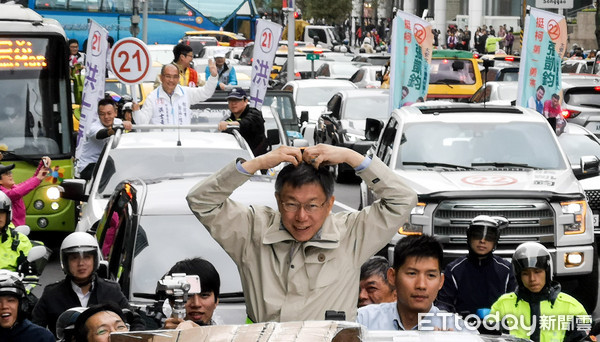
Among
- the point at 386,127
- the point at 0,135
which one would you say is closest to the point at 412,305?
the point at 386,127

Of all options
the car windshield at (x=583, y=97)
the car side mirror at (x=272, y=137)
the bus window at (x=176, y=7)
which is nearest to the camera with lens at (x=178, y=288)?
the car side mirror at (x=272, y=137)

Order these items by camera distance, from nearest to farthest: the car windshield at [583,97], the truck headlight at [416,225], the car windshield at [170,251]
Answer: the car windshield at [170,251] < the truck headlight at [416,225] < the car windshield at [583,97]

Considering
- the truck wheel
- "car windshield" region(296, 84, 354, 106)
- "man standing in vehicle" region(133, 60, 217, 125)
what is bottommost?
the truck wheel

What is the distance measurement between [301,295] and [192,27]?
5355cm

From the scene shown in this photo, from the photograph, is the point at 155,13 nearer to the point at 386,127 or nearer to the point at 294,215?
the point at 386,127

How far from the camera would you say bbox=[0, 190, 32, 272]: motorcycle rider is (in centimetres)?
965

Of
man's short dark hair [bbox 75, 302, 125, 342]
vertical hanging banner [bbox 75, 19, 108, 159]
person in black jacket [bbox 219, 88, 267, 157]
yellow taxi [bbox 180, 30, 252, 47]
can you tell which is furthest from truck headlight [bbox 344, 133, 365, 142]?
yellow taxi [bbox 180, 30, 252, 47]

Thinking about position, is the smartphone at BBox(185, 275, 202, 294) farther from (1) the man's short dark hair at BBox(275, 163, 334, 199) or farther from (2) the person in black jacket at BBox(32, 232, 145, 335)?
(2) the person in black jacket at BBox(32, 232, 145, 335)

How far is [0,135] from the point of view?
14875mm

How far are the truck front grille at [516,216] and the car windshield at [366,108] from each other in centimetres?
1161

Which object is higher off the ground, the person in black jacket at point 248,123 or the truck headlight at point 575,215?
the person in black jacket at point 248,123

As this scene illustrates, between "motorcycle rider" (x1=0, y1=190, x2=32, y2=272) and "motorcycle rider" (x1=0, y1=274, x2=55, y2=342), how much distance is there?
2.43m

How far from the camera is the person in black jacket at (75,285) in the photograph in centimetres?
788

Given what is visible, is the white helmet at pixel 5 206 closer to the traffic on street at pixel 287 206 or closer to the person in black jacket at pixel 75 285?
the traffic on street at pixel 287 206
